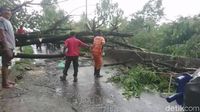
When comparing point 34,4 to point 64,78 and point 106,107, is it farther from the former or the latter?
point 106,107

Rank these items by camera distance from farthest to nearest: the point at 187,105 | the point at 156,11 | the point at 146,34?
the point at 156,11 → the point at 146,34 → the point at 187,105

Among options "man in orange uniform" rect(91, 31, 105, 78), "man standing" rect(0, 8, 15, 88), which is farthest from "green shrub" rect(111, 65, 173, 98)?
"man standing" rect(0, 8, 15, 88)

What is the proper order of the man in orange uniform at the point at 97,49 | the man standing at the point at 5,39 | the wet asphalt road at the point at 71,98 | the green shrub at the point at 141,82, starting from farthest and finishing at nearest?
the man in orange uniform at the point at 97,49 → the green shrub at the point at 141,82 → the man standing at the point at 5,39 → the wet asphalt road at the point at 71,98

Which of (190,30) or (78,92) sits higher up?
(190,30)

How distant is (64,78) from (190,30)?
16.4 ft

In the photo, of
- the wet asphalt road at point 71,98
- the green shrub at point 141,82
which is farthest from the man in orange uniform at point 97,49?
the green shrub at point 141,82

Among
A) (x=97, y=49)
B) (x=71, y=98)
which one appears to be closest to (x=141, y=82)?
(x=97, y=49)

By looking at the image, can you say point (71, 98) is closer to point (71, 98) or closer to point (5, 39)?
point (71, 98)

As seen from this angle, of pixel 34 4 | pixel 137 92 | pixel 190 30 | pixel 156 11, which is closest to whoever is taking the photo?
pixel 137 92

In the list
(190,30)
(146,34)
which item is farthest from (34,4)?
(146,34)

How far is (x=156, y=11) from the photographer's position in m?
31.9

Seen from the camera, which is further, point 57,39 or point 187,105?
point 57,39

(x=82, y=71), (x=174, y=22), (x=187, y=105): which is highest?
(x=174, y=22)

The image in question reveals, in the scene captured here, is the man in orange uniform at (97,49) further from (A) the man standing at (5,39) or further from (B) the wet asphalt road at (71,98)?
(A) the man standing at (5,39)
